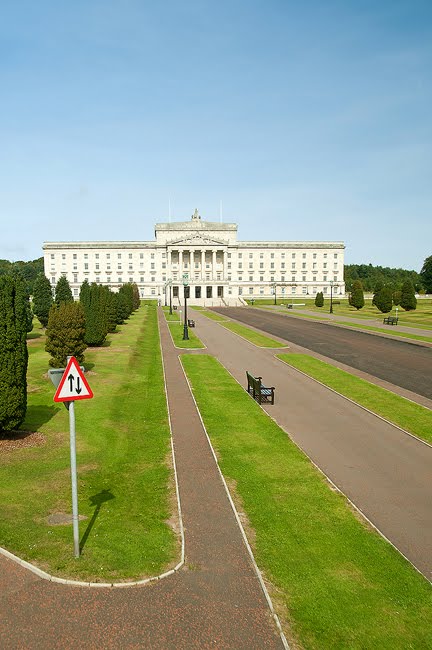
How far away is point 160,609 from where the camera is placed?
745cm

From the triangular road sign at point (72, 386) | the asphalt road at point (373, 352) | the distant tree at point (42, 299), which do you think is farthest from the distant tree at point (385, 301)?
the triangular road sign at point (72, 386)

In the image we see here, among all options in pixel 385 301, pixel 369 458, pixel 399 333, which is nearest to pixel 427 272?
pixel 385 301

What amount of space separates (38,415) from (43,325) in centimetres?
4001

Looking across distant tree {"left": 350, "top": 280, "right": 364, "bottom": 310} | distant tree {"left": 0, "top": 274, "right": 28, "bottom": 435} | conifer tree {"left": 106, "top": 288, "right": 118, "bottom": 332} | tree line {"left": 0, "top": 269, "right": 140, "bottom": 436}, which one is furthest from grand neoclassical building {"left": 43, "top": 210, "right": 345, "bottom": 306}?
distant tree {"left": 0, "top": 274, "right": 28, "bottom": 435}

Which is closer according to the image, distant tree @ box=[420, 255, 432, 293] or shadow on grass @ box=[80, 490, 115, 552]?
shadow on grass @ box=[80, 490, 115, 552]

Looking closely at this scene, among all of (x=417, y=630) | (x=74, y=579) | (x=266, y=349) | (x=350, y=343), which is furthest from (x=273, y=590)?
(x=350, y=343)

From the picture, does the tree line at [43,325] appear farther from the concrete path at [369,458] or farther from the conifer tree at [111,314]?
the concrete path at [369,458]

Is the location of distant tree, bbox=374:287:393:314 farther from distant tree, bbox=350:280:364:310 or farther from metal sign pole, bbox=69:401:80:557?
metal sign pole, bbox=69:401:80:557

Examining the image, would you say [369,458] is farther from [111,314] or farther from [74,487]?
[111,314]

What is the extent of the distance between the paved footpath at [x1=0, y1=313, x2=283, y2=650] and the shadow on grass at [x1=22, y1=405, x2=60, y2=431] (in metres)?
9.18

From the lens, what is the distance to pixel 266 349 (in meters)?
38.2

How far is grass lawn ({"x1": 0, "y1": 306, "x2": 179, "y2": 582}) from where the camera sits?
883cm

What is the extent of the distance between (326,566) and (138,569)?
3.52 metres

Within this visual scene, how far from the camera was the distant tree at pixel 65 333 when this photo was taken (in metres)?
25.8
